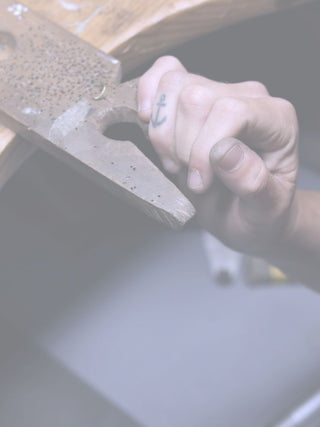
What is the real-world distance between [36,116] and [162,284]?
70 cm

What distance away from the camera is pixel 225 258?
3.85 feet

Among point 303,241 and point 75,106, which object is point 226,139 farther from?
point 303,241

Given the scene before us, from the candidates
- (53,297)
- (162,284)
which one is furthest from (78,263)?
(162,284)

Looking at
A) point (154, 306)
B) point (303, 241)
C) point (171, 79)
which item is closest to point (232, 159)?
point (171, 79)

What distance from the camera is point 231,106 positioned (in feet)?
1.72

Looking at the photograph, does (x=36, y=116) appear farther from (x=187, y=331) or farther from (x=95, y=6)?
(x=187, y=331)

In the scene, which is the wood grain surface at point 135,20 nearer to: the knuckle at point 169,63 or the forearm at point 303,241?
the knuckle at point 169,63

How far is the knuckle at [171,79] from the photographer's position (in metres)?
0.56

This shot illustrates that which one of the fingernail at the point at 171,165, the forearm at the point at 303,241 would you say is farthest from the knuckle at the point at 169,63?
the forearm at the point at 303,241

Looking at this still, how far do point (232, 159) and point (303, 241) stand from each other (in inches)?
10.1

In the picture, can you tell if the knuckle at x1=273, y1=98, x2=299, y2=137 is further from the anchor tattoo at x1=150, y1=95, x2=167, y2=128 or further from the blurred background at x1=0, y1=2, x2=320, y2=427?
the blurred background at x1=0, y1=2, x2=320, y2=427

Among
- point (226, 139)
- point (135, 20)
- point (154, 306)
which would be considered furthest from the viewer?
point (154, 306)

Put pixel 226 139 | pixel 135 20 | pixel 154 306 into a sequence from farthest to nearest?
pixel 154 306
pixel 135 20
pixel 226 139

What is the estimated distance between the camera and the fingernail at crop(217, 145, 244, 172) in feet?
1.62
